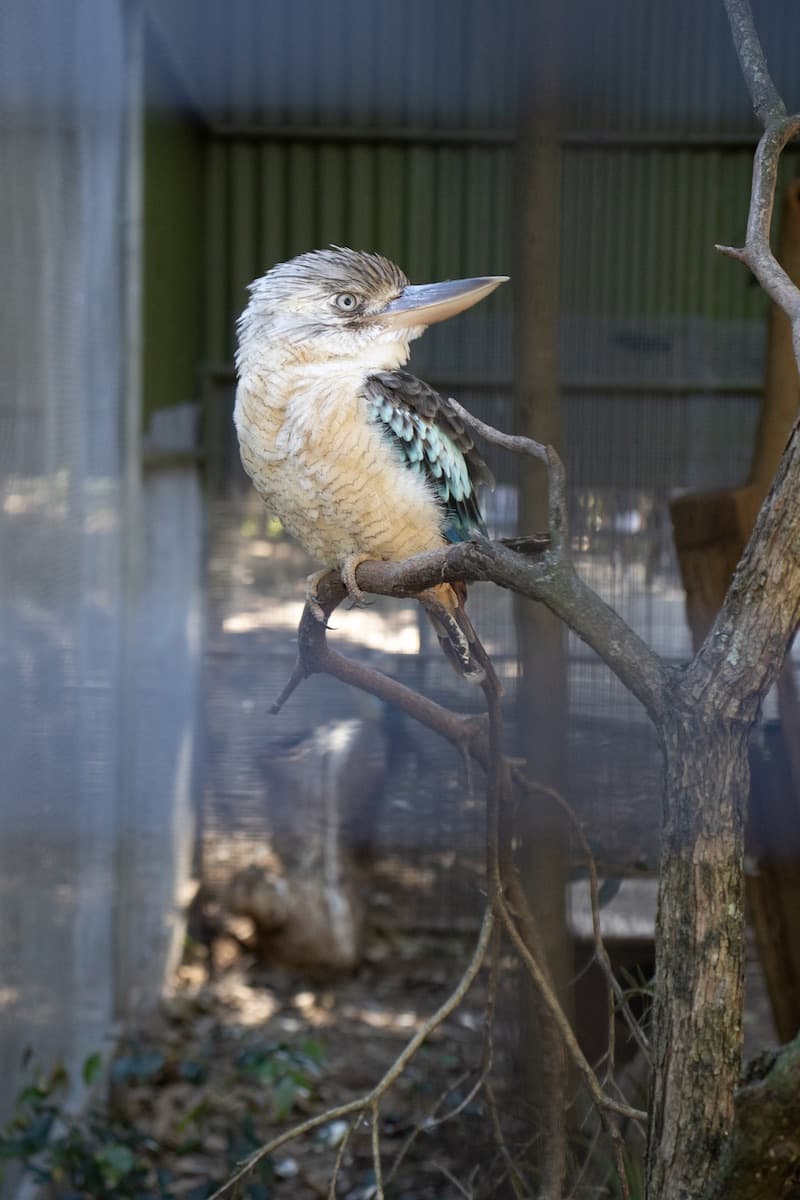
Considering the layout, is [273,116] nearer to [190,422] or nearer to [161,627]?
[190,422]

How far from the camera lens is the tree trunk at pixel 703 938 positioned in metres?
0.74

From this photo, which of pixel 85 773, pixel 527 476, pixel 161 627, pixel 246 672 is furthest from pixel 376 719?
pixel 527 476

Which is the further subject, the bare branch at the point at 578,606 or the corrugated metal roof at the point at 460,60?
the corrugated metal roof at the point at 460,60

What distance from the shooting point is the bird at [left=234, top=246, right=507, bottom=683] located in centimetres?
98

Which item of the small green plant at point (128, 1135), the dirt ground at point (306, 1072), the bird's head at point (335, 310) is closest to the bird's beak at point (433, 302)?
the bird's head at point (335, 310)

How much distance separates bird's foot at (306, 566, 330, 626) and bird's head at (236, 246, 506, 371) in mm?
203

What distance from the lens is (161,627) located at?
7.93 feet

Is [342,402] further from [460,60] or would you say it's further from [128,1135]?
[128,1135]

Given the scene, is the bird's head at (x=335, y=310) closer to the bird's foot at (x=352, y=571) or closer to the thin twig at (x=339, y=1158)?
the bird's foot at (x=352, y=571)

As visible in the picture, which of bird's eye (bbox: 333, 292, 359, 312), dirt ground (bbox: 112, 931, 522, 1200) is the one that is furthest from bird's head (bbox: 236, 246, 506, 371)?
dirt ground (bbox: 112, 931, 522, 1200)

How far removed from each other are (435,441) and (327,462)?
0.36 feet

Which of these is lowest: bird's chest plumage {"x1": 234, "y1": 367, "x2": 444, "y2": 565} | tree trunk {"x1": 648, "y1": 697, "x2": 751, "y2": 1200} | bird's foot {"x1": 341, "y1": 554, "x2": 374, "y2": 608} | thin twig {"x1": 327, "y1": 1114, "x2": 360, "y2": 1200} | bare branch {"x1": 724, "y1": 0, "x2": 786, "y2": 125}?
thin twig {"x1": 327, "y1": 1114, "x2": 360, "y2": 1200}

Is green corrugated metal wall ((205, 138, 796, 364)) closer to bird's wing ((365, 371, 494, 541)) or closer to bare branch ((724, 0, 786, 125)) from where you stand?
bird's wing ((365, 371, 494, 541))

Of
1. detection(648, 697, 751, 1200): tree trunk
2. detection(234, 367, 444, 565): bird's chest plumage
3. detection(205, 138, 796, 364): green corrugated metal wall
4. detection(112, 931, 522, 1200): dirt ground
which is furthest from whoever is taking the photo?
detection(205, 138, 796, 364): green corrugated metal wall
